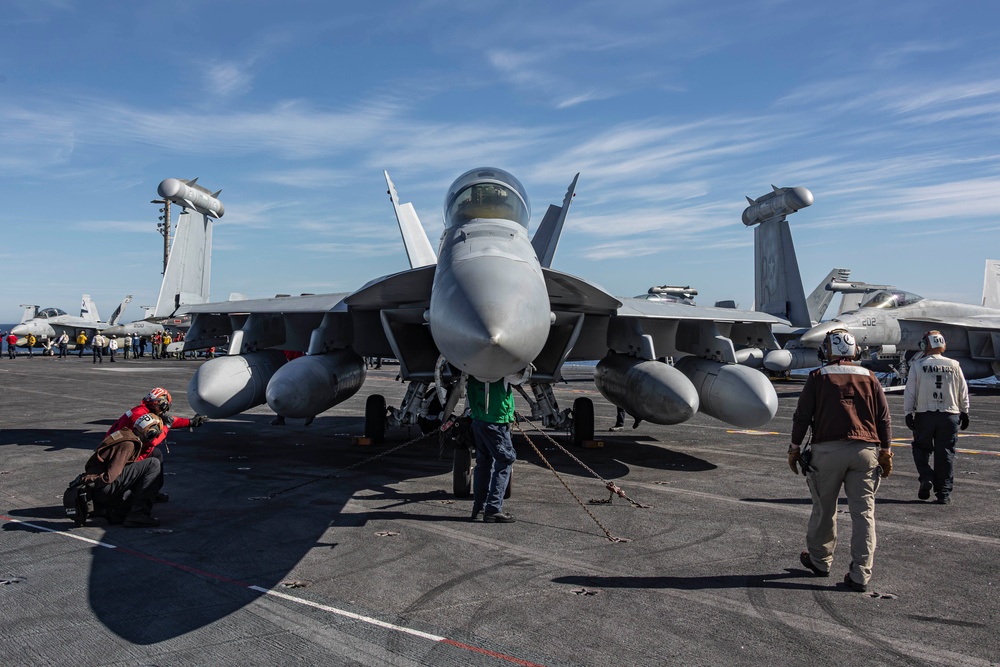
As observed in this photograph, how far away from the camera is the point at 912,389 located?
7.82 m

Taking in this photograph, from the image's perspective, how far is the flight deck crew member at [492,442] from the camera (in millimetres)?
6793

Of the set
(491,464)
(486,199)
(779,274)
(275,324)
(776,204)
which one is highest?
(776,204)

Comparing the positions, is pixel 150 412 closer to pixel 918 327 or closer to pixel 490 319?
pixel 490 319

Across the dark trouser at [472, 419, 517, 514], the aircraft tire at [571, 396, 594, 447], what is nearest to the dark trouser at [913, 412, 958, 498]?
the dark trouser at [472, 419, 517, 514]

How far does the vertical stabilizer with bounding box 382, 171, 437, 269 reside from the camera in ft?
43.2

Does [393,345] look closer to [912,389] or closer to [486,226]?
[486,226]

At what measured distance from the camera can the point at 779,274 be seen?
2488 centimetres

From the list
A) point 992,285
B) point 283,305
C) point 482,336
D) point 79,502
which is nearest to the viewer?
point 482,336

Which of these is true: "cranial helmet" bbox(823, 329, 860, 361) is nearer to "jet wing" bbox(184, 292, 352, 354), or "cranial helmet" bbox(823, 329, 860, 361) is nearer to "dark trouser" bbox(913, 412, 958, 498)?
"dark trouser" bbox(913, 412, 958, 498)

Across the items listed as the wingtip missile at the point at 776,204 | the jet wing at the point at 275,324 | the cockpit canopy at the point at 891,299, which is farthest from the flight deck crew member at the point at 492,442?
the cockpit canopy at the point at 891,299

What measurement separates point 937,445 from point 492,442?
4.79 meters

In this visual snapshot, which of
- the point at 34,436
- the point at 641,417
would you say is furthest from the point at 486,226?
the point at 34,436

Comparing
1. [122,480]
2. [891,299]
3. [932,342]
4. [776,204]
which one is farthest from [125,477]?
[891,299]

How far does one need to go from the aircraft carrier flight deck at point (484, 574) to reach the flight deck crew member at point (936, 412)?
12.0 inches
